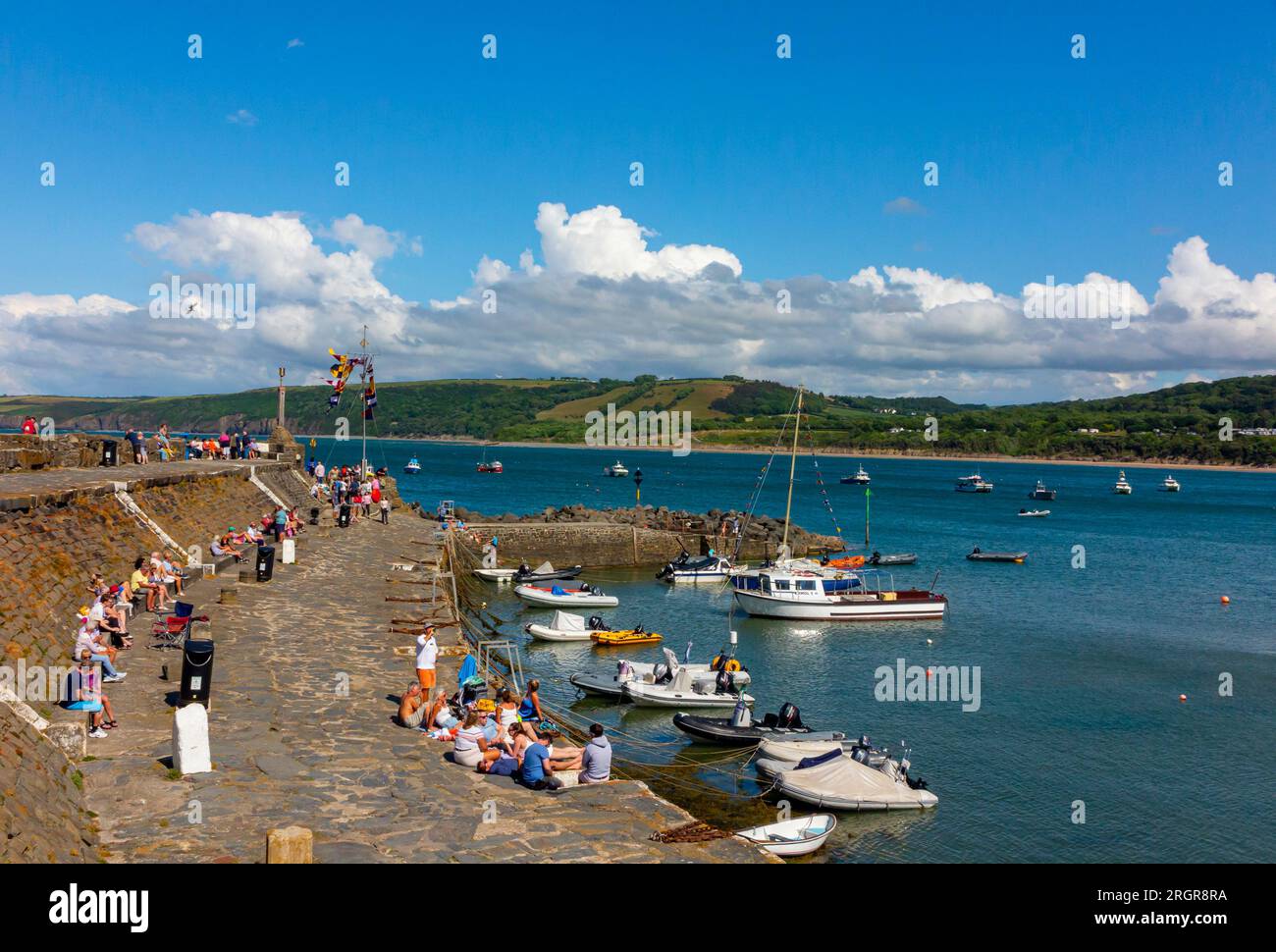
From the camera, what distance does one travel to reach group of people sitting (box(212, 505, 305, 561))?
28297 mm

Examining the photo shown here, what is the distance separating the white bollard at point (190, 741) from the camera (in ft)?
38.4

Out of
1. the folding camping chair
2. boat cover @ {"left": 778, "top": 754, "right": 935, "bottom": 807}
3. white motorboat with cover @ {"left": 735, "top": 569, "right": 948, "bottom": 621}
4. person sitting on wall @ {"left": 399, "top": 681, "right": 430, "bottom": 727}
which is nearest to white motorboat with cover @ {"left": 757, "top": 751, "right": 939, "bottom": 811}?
boat cover @ {"left": 778, "top": 754, "right": 935, "bottom": 807}

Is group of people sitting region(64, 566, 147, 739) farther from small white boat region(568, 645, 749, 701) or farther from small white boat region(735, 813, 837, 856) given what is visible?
small white boat region(568, 645, 749, 701)

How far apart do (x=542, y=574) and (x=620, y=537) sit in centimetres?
1063

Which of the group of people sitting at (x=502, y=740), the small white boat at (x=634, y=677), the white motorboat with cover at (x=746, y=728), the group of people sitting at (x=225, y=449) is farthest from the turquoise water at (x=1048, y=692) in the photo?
the group of people sitting at (x=225, y=449)

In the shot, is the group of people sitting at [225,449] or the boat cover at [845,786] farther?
the group of people sitting at [225,449]

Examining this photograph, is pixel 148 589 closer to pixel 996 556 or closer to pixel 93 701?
pixel 93 701

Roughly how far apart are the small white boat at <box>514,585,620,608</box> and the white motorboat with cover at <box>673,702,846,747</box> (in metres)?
17.7

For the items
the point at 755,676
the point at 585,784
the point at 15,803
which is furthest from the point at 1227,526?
the point at 15,803

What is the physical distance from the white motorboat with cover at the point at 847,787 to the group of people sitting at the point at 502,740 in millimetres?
5217

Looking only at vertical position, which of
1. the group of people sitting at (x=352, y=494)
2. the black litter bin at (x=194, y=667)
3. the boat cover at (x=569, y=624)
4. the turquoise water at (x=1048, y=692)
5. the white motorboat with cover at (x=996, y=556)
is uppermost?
the group of people sitting at (x=352, y=494)

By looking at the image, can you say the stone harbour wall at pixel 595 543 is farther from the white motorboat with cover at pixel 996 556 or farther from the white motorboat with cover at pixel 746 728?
the white motorboat with cover at pixel 746 728

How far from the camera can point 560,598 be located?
40562mm

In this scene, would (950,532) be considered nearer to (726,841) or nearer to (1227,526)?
(1227,526)
